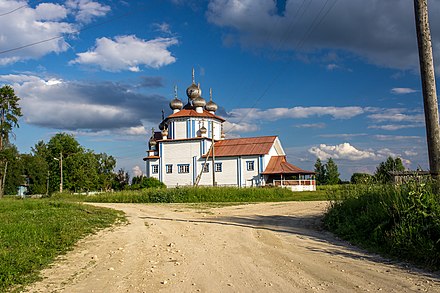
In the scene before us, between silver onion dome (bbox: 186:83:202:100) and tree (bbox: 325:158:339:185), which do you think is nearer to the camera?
silver onion dome (bbox: 186:83:202:100)

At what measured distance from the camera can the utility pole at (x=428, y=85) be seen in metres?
9.96

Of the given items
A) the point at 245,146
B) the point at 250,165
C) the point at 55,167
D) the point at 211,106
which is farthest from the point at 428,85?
the point at 55,167

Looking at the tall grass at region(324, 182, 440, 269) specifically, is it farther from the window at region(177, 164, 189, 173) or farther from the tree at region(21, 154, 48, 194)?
the tree at region(21, 154, 48, 194)

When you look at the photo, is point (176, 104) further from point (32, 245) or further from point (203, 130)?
point (32, 245)

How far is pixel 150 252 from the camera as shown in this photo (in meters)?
9.23

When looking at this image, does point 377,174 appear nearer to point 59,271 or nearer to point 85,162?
point 59,271

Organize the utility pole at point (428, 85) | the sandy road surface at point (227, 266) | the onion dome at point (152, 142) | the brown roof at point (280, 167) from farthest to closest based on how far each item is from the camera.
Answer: the onion dome at point (152, 142), the brown roof at point (280, 167), the utility pole at point (428, 85), the sandy road surface at point (227, 266)

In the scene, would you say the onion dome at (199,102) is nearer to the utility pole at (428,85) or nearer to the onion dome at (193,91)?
the onion dome at (193,91)

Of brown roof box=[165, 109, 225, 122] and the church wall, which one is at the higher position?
brown roof box=[165, 109, 225, 122]

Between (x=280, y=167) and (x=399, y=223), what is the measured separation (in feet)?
137

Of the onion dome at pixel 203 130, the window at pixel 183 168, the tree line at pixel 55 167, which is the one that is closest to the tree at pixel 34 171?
the tree line at pixel 55 167

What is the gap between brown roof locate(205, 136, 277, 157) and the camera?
52828 mm

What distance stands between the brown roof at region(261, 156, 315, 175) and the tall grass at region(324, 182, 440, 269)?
120 ft

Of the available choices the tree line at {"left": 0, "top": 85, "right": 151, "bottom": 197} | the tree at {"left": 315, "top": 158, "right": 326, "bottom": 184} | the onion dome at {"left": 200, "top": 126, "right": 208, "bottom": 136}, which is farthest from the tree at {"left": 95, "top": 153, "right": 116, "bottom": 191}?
the tree at {"left": 315, "top": 158, "right": 326, "bottom": 184}
